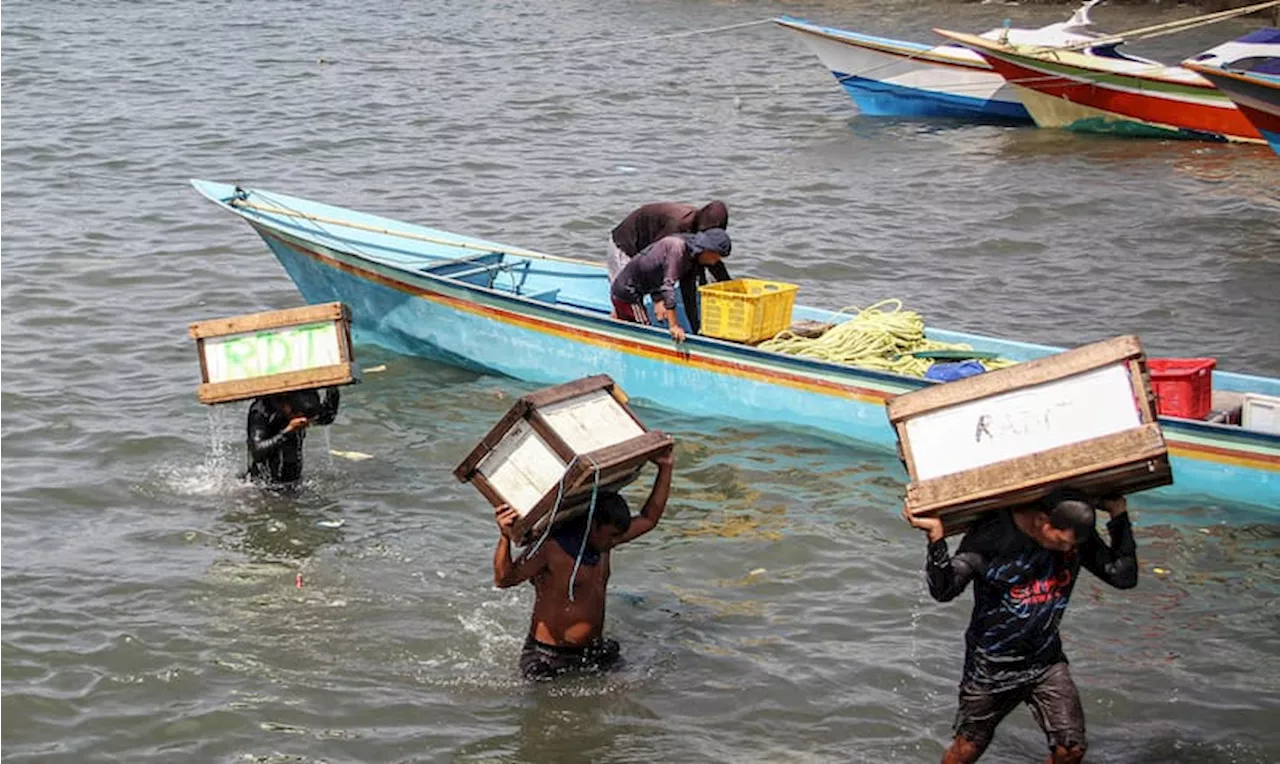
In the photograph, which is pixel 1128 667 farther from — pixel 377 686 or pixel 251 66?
pixel 251 66

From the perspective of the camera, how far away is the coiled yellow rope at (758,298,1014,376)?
10711 mm

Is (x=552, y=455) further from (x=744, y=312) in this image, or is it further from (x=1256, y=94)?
(x=1256, y=94)

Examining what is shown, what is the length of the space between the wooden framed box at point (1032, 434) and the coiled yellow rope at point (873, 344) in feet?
16.4

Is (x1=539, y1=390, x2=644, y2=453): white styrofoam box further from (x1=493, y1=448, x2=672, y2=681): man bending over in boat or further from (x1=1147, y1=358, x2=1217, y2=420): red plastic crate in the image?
(x1=1147, y1=358, x2=1217, y2=420): red plastic crate

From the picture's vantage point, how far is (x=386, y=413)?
458 inches

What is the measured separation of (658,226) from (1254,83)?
775cm

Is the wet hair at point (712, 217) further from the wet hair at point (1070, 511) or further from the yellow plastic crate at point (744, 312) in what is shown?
the wet hair at point (1070, 511)

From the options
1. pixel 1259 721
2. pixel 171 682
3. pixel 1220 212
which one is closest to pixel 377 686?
pixel 171 682

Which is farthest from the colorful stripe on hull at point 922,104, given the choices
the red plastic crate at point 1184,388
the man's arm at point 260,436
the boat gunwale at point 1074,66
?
the man's arm at point 260,436

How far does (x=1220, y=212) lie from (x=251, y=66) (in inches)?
580

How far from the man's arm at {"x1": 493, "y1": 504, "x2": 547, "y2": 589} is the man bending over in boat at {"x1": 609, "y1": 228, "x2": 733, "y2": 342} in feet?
13.5

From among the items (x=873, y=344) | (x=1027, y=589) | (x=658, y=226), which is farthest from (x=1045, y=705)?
(x=658, y=226)

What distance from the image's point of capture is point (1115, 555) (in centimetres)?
573

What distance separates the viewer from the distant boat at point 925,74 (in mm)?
21562
